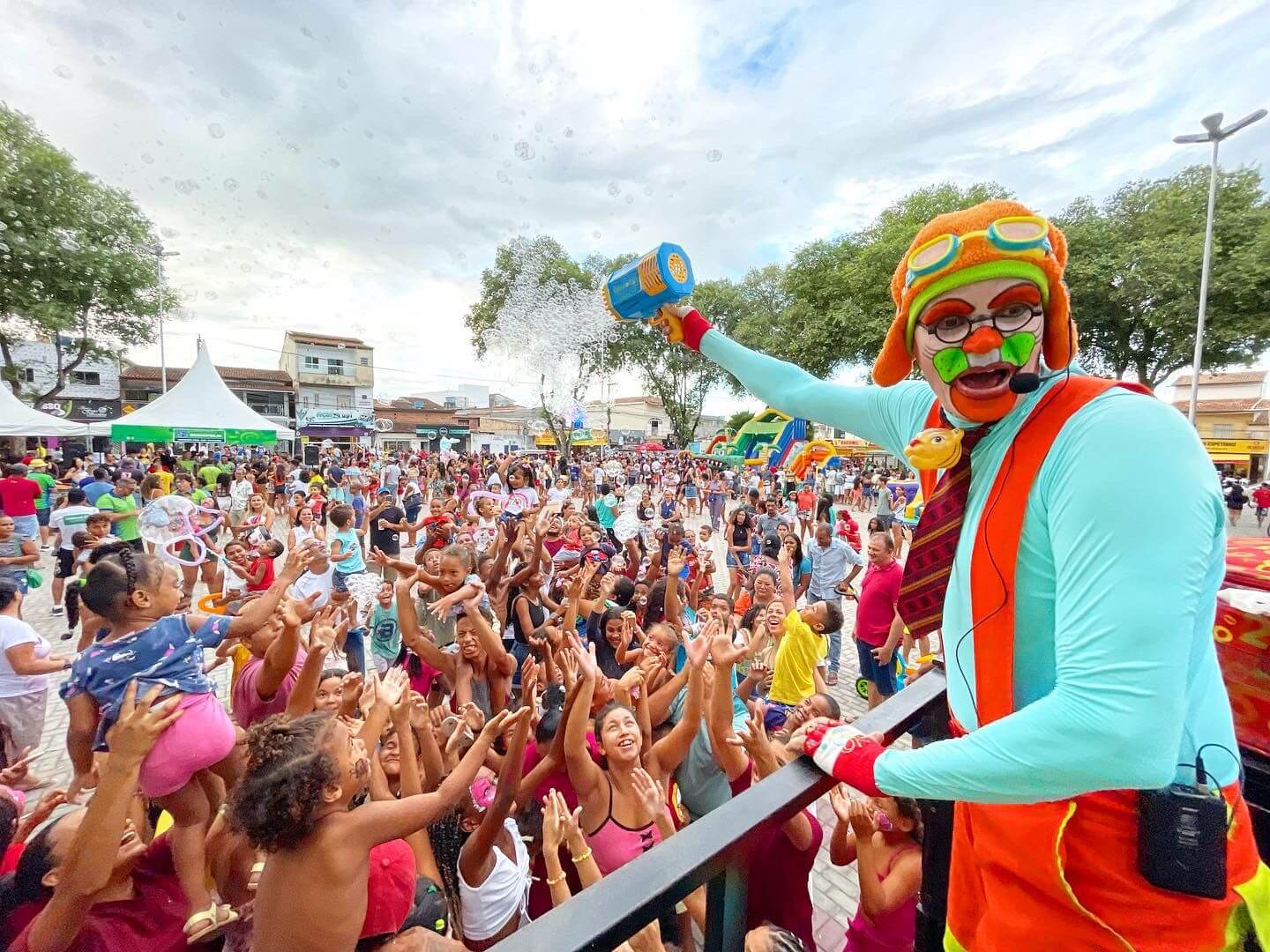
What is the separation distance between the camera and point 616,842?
88.4 inches

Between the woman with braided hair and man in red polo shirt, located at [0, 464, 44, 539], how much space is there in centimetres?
726

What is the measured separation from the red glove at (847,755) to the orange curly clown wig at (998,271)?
82 cm

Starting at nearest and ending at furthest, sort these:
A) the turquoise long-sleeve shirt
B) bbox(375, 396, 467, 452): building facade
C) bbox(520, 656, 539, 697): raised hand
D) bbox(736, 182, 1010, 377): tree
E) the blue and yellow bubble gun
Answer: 1. the turquoise long-sleeve shirt
2. the blue and yellow bubble gun
3. bbox(520, 656, 539, 697): raised hand
4. bbox(736, 182, 1010, 377): tree
5. bbox(375, 396, 467, 452): building facade

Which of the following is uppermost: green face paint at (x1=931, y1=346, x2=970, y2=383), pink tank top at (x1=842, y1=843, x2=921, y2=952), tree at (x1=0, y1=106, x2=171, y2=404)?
tree at (x1=0, y1=106, x2=171, y2=404)

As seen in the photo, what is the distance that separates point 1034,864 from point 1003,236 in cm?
110

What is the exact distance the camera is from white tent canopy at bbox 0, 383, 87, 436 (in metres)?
13.5

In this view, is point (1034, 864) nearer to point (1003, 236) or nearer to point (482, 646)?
point (1003, 236)

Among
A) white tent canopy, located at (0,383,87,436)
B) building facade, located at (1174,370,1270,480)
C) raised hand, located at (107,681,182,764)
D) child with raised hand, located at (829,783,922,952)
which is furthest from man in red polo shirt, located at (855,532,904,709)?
building facade, located at (1174,370,1270,480)

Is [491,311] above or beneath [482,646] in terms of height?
above

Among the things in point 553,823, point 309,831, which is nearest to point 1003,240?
point 553,823

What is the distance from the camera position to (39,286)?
18.0m

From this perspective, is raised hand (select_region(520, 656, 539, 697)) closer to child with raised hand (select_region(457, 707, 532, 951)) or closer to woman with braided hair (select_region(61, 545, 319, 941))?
child with raised hand (select_region(457, 707, 532, 951))

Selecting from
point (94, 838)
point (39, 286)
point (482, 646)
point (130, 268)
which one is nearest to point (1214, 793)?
point (94, 838)

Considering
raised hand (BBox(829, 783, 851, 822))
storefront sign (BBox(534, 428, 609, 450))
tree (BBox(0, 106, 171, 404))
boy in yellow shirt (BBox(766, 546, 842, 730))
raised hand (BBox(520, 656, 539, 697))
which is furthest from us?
storefront sign (BBox(534, 428, 609, 450))
